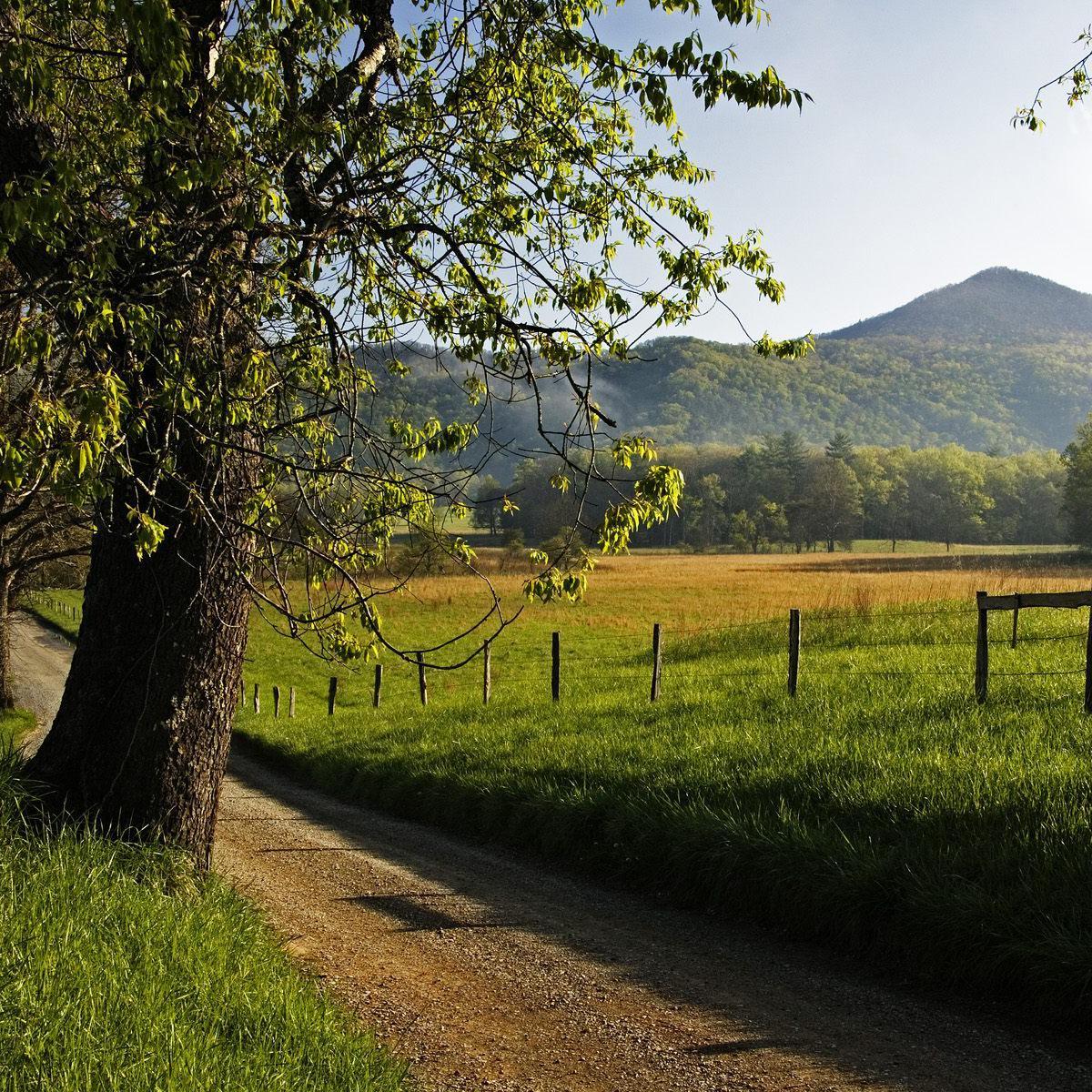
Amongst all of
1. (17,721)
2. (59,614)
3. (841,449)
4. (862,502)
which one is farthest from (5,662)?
(841,449)

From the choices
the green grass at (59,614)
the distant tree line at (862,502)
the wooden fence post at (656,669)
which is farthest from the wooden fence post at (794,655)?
the distant tree line at (862,502)

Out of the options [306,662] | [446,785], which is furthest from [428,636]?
[446,785]

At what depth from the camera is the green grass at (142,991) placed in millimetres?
3471

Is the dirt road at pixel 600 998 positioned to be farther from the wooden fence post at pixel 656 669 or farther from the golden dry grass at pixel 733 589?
the golden dry grass at pixel 733 589

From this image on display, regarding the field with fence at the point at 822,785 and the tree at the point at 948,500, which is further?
the tree at the point at 948,500

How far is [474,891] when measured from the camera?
8672 mm

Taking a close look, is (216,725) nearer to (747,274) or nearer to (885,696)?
(747,274)

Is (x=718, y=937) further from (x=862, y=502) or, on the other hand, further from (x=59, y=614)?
(x=862, y=502)

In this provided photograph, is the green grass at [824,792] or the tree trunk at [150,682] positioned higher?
the tree trunk at [150,682]

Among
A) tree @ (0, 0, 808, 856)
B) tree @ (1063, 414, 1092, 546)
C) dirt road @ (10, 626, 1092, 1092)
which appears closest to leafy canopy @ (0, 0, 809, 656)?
tree @ (0, 0, 808, 856)

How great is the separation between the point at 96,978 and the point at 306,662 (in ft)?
124

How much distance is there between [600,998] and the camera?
6055mm

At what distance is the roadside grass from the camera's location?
6.09 m

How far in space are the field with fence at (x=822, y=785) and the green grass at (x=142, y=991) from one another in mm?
2940
